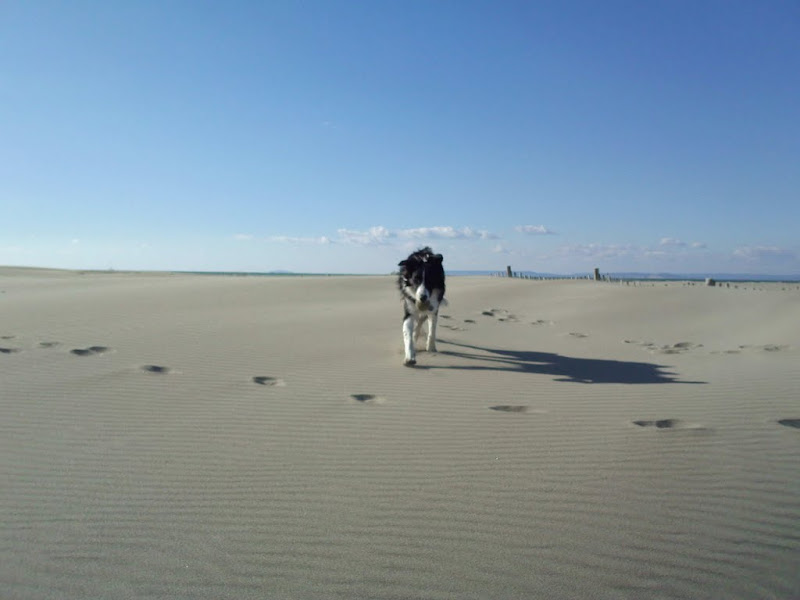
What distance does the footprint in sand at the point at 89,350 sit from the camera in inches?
312

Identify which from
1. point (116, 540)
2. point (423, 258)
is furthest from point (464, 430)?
point (423, 258)

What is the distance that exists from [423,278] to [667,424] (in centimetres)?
419

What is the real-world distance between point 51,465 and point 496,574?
3.18 m

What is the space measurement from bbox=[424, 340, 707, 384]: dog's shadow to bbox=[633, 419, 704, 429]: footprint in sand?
6.45 ft

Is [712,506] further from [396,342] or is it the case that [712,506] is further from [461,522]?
[396,342]

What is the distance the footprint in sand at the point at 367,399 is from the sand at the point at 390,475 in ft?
0.14

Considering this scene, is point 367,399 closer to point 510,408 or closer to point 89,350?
point 510,408

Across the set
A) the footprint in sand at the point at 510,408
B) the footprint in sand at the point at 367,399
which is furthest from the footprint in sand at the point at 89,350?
the footprint in sand at the point at 510,408

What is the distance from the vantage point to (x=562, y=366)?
8133 mm

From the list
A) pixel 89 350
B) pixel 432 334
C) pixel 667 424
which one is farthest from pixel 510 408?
pixel 89 350

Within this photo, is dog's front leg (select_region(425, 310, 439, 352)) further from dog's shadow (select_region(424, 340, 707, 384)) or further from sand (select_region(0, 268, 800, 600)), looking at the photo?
→ sand (select_region(0, 268, 800, 600))

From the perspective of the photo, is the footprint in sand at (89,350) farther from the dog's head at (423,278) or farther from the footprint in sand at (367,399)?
the dog's head at (423,278)

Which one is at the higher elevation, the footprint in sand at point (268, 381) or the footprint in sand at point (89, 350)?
the footprint in sand at point (89, 350)

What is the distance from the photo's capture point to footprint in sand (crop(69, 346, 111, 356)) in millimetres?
7935
